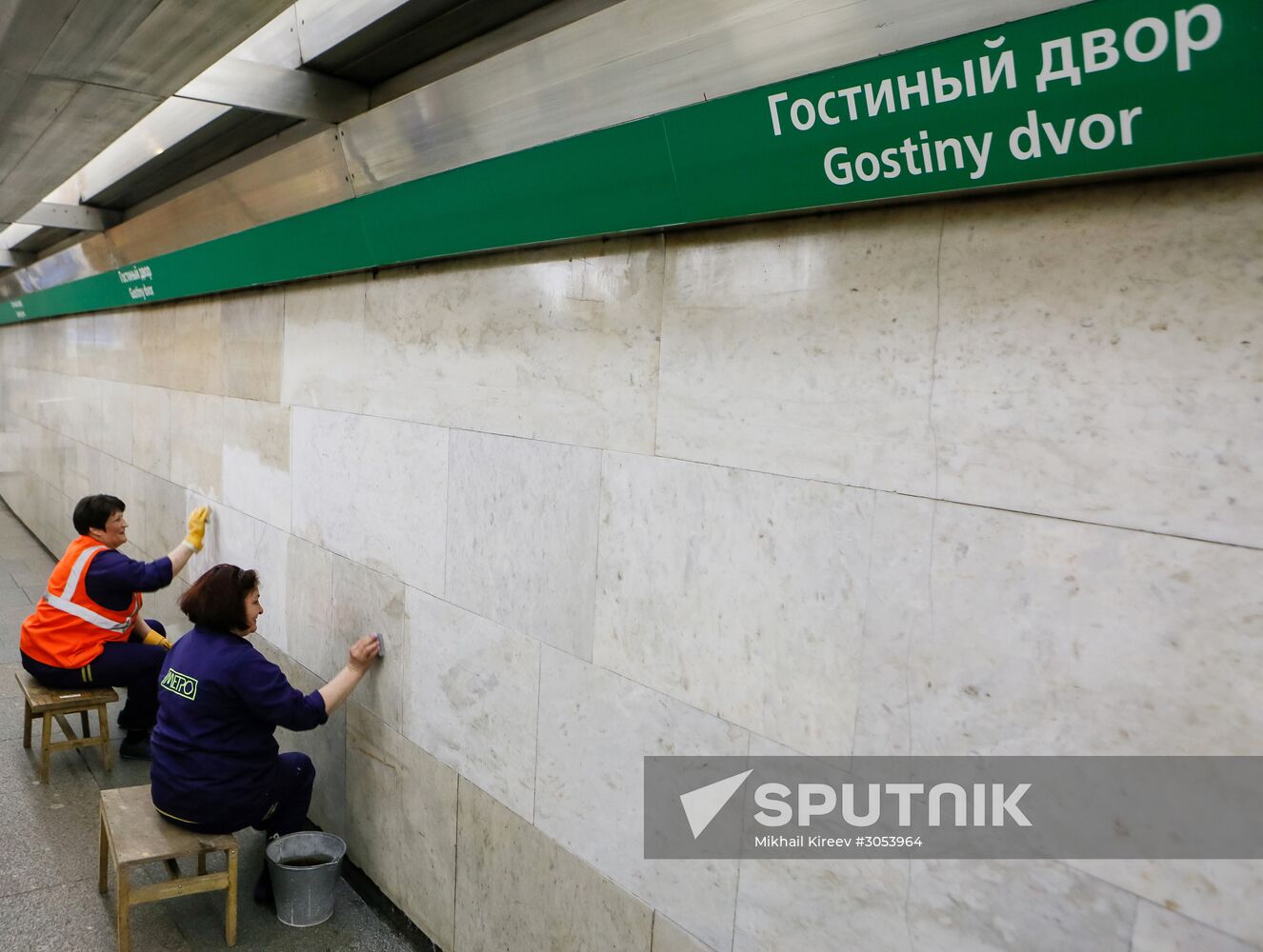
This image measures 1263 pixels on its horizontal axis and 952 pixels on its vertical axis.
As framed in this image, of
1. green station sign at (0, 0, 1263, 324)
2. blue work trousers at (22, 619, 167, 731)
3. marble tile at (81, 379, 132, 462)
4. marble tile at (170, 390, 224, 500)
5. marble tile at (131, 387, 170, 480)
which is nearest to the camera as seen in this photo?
green station sign at (0, 0, 1263, 324)

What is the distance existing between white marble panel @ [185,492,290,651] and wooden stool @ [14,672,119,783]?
3.45 ft

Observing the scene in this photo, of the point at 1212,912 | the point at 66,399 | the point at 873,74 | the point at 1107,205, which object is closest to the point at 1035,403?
the point at 1107,205

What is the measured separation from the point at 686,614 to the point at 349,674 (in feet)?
6.60

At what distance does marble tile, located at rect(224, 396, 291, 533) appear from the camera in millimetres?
4770

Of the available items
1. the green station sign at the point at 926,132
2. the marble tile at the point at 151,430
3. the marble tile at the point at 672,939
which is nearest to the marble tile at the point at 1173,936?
the marble tile at the point at 672,939

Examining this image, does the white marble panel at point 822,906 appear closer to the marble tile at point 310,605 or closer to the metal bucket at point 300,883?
the metal bucket at point 300,883

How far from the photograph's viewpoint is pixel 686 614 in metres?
2.50

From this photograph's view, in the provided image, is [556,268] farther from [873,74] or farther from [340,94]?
[340,94]

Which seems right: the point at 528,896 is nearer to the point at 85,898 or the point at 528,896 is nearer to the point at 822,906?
the point at 822,906

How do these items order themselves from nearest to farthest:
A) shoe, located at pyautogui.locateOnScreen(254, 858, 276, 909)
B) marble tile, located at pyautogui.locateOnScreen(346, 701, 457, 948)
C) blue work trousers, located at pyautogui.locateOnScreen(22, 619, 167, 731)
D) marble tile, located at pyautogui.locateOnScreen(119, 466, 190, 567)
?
marble tile, located at pyautogui.locateOnScreen(346, 701, 457, 948)
shoe, located at pyautogui.locateOnScreen(254, 858, 276, 909)
blue work trousers, located at pyautogui.locateOnScreen(22, 619, 167, 731)
marble tile, located at pyautogui.locateOnScreen(119, 466, 190, 567)

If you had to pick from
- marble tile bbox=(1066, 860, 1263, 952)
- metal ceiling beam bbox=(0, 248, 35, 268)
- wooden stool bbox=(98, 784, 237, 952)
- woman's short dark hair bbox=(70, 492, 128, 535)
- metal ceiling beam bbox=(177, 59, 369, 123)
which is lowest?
wooden stool bbox=(98, 784, 237, 952)

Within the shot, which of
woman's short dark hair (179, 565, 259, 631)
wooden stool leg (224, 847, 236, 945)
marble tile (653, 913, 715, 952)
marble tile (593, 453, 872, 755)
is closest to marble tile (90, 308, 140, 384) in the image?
woman's short dark hair (179, 565, 259, 631)

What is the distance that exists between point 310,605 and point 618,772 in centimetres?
245

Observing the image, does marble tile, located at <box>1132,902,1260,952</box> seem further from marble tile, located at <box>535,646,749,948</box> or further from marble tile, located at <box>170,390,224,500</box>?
marble tile, located at <box>170,390,224,500</box>
